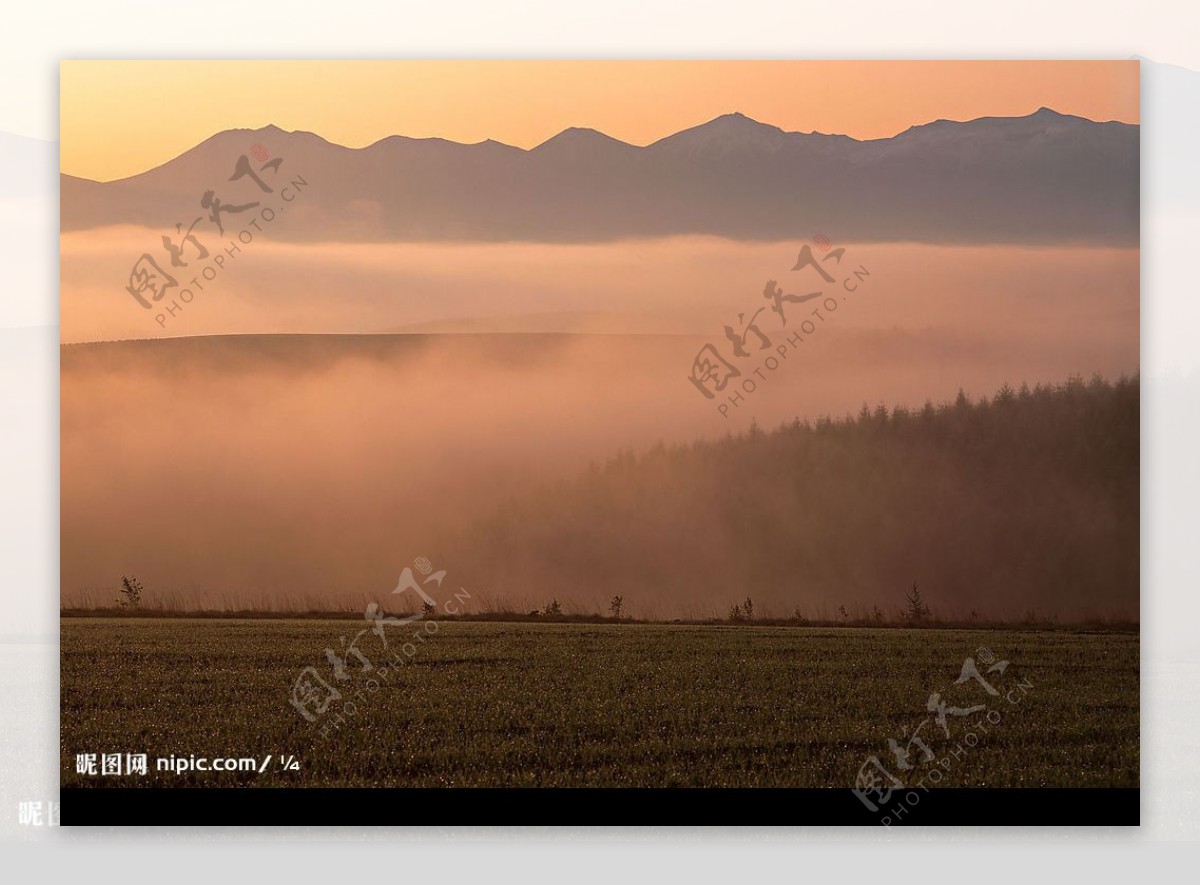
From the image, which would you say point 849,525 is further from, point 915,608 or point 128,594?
point 128,594

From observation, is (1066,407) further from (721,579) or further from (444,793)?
(444,793)

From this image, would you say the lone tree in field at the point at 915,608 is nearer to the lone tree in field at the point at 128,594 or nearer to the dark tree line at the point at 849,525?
the dark tree line at the point at 849,525

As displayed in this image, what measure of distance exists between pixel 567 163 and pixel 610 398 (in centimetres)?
127

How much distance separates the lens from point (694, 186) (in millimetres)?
6215

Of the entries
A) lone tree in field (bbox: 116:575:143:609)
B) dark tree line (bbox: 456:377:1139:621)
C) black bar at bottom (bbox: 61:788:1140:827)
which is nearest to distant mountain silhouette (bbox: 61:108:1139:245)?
dark tree line (bbox: 456:377:1139:621)

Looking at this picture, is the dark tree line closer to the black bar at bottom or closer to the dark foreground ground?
the dark foreground ground

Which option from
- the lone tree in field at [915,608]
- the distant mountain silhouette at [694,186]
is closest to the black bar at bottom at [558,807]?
the lone tree in field at [915,608]

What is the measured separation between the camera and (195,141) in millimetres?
6207

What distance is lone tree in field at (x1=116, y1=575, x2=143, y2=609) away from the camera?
20.3ft

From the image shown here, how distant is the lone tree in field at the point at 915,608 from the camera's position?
6.27m

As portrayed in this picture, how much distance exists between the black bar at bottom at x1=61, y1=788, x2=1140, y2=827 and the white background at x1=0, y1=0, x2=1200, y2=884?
75 millimetres

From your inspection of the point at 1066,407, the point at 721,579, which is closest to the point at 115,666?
the point at 721,579

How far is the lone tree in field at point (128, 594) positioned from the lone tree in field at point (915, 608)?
4.05 meters

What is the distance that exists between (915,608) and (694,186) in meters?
2.52
